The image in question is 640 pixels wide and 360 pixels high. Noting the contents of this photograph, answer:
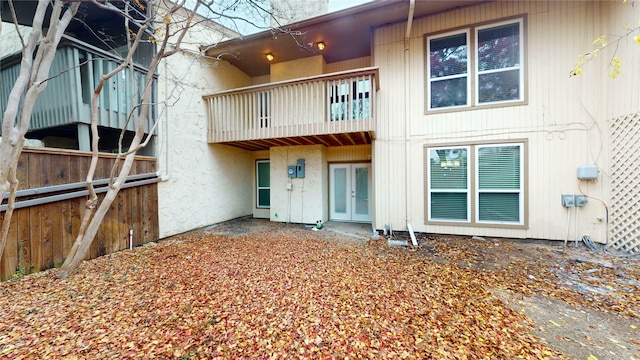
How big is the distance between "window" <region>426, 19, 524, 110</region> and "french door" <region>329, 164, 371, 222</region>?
279 cm

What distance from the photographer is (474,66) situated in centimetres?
524

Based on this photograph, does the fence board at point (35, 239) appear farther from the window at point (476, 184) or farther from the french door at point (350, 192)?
the window at point (476, 184)

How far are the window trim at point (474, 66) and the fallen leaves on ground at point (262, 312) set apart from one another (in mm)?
3762

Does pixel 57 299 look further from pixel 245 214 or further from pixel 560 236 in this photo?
pixel 560 236

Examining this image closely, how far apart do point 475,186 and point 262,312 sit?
518 centimetres

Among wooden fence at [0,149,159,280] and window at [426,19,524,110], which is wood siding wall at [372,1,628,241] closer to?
window at [426,19,524,110]

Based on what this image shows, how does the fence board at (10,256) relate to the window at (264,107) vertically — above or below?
below

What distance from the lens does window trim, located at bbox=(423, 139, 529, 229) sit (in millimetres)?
4941

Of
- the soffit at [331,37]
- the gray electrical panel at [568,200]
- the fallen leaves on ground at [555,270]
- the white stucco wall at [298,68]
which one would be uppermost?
the soffit at [331,37]

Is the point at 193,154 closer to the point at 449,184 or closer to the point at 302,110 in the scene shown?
the point at 302,110

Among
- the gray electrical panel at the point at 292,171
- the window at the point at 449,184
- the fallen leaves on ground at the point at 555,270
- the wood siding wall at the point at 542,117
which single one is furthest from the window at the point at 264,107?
the fallen leaves on ground at the point at 555,270

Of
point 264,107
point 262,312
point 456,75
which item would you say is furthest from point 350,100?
point 262,312

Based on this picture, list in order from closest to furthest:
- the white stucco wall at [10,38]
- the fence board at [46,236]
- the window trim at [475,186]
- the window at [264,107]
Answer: the fence board at [46,236] → the window trim at [475,186] → the white stucco wall at [10,38] → the window at [264,107]

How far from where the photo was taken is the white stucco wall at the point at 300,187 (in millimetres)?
7164
